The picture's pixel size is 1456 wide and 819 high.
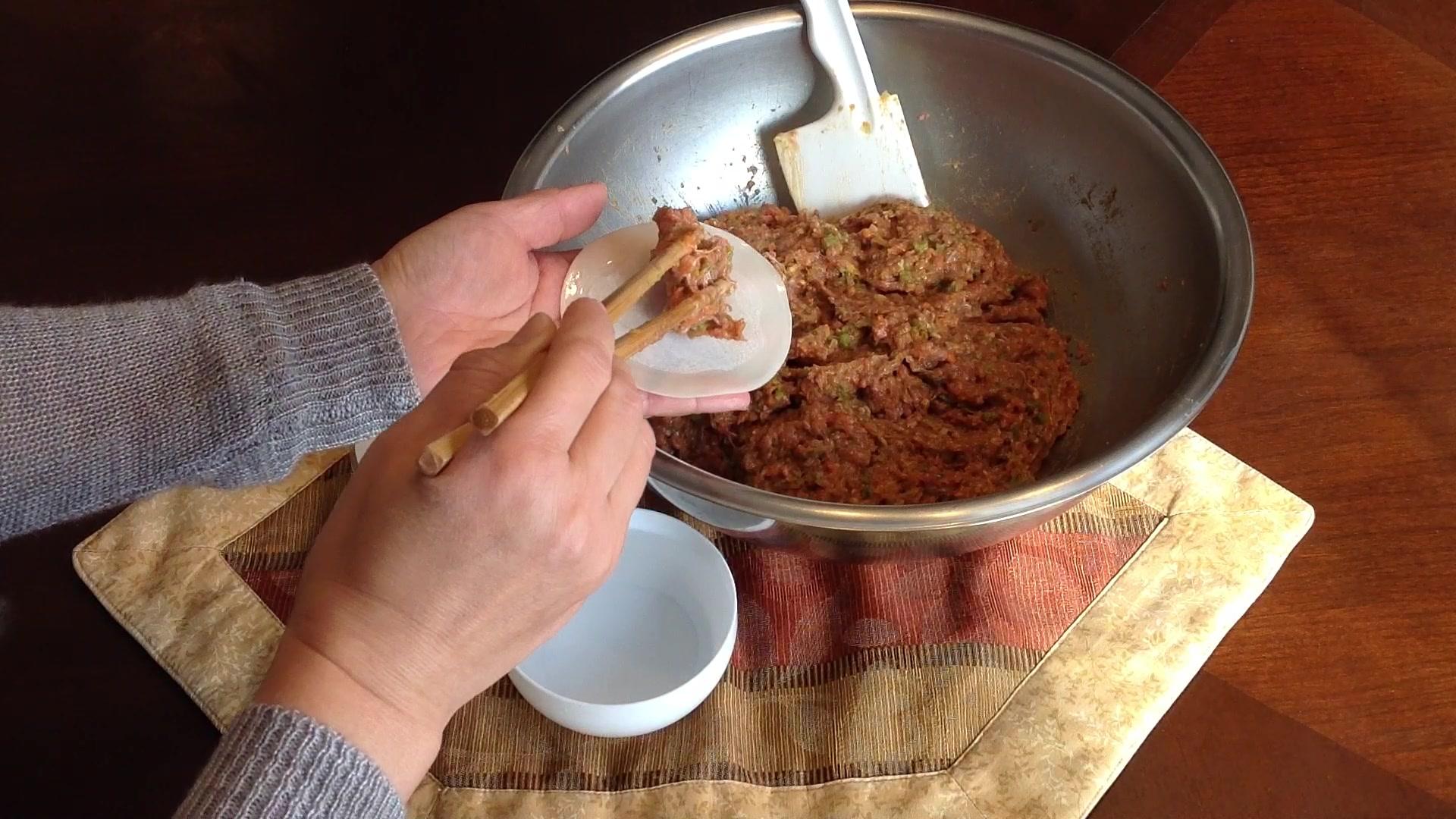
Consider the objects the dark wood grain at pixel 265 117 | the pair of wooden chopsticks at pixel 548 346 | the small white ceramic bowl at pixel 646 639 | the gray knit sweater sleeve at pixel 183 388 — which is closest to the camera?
the pair of wooden chopsticks at pixel 548 346

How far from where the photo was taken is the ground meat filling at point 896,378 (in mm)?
1031

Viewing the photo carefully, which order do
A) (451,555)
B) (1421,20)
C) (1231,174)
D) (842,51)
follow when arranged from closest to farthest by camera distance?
(451,555) → (842,51) → (1231,174) → (1421,20)

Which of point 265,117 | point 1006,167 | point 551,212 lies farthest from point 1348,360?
point 265,117

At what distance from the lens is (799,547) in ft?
3.30

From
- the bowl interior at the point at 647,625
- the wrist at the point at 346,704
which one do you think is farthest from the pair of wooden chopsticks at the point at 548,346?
the bowl interior at the point at 647,625

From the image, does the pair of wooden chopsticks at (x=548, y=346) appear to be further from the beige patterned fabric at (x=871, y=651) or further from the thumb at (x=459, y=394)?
the beige patterned fabric at (x=871, y=651)

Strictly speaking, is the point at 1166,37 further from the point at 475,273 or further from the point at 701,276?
the point at 475,273

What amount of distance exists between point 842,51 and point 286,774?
958 mm

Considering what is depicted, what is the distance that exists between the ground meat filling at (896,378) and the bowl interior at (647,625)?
0.32ft

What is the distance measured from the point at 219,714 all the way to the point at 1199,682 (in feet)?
3.29

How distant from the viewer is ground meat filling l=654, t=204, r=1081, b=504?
1.03 metres

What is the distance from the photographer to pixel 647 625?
1.07 metres

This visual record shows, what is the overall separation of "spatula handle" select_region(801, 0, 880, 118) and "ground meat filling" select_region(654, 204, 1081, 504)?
0.14m

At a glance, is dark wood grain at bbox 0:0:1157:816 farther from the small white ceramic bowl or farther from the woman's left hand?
the small white ceramic bowl
